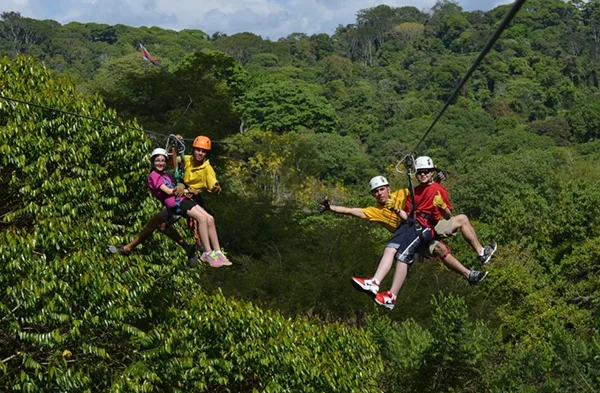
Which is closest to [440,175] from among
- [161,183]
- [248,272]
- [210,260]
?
[210,260]

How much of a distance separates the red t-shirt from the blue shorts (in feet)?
0.29

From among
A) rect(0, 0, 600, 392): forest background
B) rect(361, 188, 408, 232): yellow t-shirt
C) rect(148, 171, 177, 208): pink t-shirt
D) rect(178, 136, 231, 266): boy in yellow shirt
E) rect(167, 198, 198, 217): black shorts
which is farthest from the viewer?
rect(0, 0, 600, 392): forest background

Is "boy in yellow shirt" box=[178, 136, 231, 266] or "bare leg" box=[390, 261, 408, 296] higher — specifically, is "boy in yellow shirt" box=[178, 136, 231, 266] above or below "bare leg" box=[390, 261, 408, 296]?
above

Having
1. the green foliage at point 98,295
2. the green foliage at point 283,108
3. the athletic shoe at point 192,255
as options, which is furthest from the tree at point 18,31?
the athletic shoe at point 192,255

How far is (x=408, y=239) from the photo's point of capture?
9.77 meters

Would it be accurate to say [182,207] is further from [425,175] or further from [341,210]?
[425,175]

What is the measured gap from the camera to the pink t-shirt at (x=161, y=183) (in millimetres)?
10352

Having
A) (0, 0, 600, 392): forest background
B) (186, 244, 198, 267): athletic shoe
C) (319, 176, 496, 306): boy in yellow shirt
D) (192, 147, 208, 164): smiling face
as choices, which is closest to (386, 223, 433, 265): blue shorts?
(319, 176, 496, 306): boy in yellow shirt

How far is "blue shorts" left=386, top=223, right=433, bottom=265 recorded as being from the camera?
9.76 meters

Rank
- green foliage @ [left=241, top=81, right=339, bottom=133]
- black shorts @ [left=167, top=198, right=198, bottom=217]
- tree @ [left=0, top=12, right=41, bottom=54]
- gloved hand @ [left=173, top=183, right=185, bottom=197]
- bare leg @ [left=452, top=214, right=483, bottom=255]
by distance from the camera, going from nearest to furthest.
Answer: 1. bare leg @ [left=452, top=214, right=483, bottom=255]
2. gloved hand @ [left=173, top=183, right=185, bottom=197]
3. black shorts @ [left=167, top=198, right=198, bottom=217]
4. green foliage @ [left=241, top=81, right=339, bottom=133]
5. tree @ [left=0, top=12, right=41, bottom=54]

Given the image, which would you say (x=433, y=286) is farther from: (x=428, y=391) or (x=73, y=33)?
(x=73, y=33)

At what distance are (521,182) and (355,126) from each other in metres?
60.9

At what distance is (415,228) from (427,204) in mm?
264

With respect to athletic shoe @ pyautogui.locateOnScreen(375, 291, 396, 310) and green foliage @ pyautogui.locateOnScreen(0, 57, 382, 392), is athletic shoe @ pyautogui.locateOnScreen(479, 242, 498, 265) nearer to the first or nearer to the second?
athletic shoe @ pyautogui.locateOnScreen(375, 291, 396, 310)
